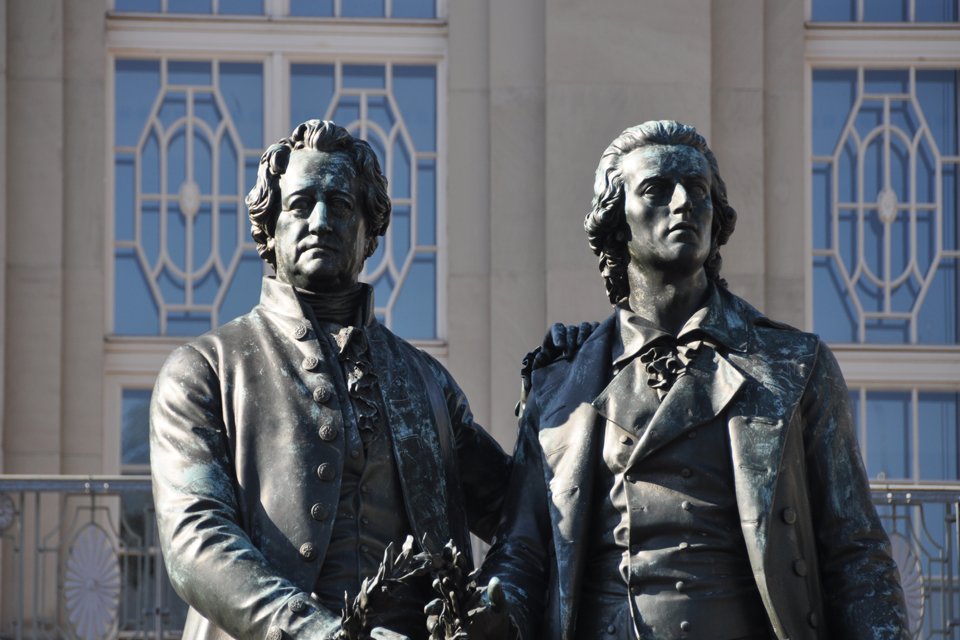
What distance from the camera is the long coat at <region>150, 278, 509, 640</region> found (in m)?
8.82

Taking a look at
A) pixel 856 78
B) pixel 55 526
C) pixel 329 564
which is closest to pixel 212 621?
pixel 329 564

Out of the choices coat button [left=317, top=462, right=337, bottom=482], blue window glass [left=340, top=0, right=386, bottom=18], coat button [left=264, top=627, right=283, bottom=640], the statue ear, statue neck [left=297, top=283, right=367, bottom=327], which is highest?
blue window glass [left=340, top=0, right=386, bottom=18]

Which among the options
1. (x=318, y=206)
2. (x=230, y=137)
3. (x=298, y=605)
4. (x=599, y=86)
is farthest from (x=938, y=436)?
(x=298, y=605)

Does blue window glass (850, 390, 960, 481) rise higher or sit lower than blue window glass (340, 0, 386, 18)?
lower

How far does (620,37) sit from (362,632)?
7481 mm

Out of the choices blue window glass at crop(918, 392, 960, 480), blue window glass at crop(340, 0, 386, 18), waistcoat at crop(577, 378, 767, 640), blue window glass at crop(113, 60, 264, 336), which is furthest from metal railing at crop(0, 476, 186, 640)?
waistcoat at crop(577, 378, 767, 640)

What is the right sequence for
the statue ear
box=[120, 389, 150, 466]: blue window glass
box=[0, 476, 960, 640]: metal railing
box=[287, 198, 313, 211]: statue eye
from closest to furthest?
box=[287, 198, 313, 211]: statue eye
the statue ear
box=[0, 476, 960, 640]: metal railing
box=[120, 389, 150, 466]: blue window glass

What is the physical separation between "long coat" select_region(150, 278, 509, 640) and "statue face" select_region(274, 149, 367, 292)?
0.12 m

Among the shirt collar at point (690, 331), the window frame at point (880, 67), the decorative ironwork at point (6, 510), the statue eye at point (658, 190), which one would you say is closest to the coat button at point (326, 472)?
the shirt collar at point (690, 331)

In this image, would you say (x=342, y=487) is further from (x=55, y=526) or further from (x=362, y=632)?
(x=55, y=526)

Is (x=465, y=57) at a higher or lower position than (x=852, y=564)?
higher

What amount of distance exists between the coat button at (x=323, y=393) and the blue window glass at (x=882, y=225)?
23.5ft

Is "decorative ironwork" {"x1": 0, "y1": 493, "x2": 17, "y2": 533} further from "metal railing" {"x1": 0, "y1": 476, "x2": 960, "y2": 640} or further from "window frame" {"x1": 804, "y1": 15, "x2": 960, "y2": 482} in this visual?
"window frame" {"x1": 804, "y1": 15, "x2": 960, "y2": 482}

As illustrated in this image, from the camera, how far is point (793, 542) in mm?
9023
